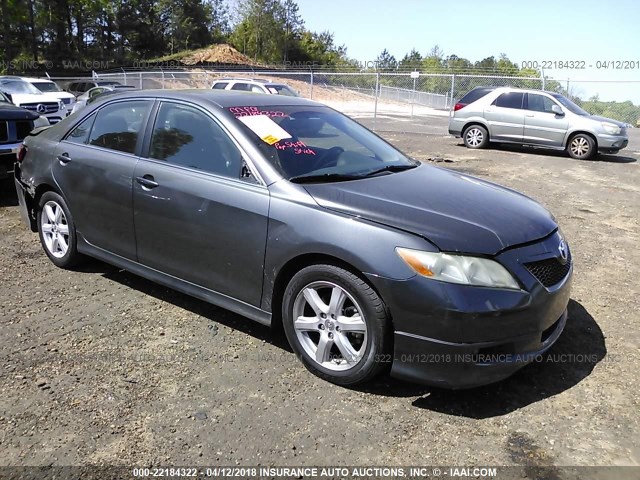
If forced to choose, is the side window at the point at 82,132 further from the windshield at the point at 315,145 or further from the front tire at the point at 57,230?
the windshield at the point at 315,145

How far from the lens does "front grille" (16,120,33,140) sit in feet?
24.4

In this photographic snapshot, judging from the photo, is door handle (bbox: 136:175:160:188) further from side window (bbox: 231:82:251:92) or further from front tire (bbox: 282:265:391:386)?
side window (bbox: 231:82:251:92)

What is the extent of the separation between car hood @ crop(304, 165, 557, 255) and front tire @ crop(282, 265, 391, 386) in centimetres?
41

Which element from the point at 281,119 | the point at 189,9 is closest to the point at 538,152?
the point at 281,119

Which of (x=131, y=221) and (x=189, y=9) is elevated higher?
(x=189, y=9)

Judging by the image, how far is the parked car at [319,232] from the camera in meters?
2.83

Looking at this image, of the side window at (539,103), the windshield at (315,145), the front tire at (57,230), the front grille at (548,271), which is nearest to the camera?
the front grille at (548,271)

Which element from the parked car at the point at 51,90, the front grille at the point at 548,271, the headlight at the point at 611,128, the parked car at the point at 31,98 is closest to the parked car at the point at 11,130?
the front grille at the point at 548,271

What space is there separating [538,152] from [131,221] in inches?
503

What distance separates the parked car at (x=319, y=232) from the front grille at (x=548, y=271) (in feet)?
0.05

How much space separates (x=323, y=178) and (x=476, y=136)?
12.0 meters

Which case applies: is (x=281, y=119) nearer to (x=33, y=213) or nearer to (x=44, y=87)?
(x=33, y=213)

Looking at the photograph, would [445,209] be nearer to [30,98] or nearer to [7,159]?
[7,159]

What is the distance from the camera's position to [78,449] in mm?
2602
